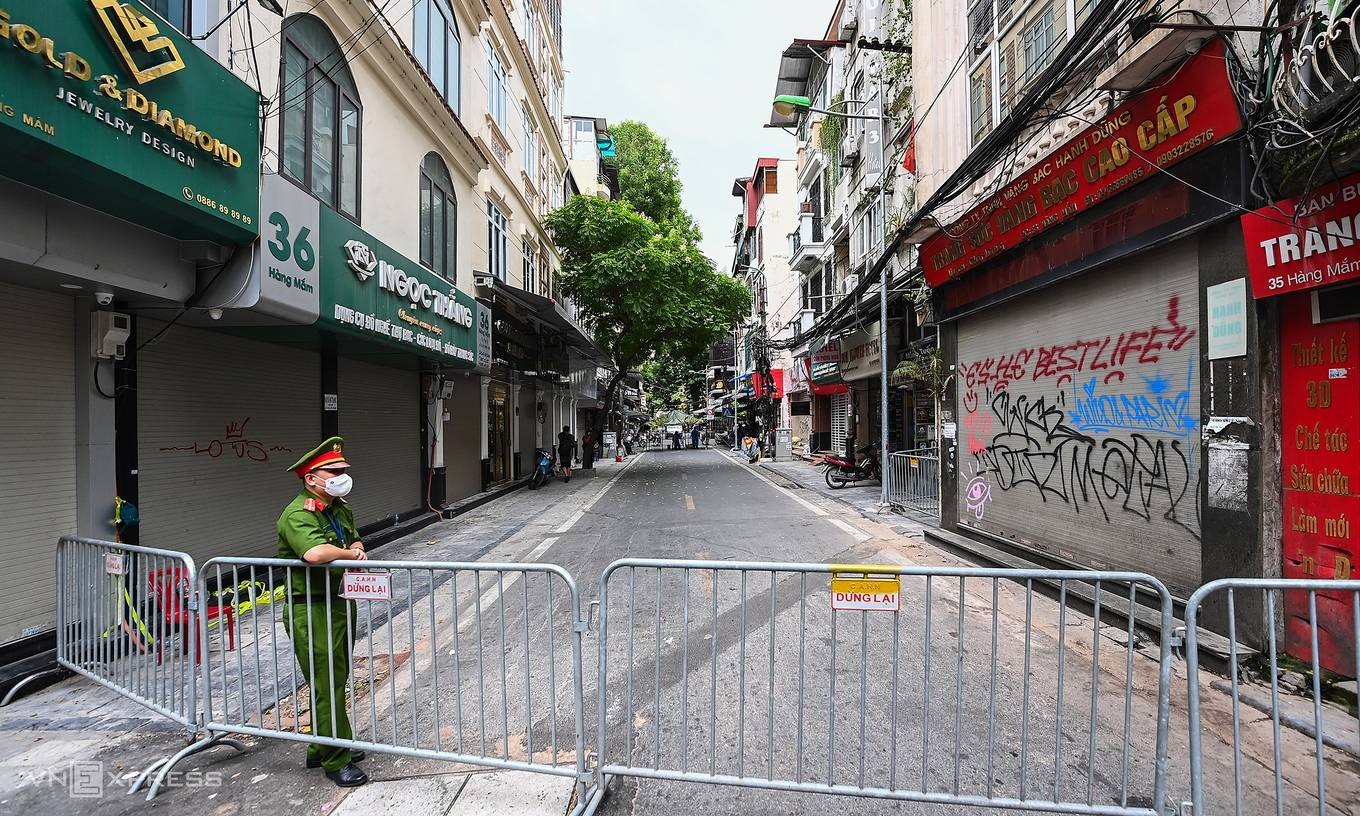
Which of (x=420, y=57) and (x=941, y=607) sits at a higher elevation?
(x=420, y=57)

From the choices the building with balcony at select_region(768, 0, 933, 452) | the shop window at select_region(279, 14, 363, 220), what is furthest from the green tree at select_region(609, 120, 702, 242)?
the shop window at select_region(279, 14, 363, 220)

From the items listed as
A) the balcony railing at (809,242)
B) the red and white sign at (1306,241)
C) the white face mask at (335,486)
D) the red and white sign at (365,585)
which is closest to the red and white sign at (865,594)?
the red and white sign at (365,585)

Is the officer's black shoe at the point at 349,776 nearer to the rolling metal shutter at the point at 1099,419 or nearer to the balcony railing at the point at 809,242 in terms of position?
the rolling metal shutter at the point at 1099,419

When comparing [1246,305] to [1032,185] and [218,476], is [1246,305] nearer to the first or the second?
[1032,185]

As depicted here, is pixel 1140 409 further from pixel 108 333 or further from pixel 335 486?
pixel 108 333

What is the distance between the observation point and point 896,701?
9.78 feet

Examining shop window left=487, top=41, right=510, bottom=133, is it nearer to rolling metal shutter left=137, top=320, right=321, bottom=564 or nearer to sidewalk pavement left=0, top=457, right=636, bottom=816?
rolling metal shutter left=137, top=320, right=321, bottom=564

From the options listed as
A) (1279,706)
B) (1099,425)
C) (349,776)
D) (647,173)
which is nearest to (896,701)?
(1279,706)

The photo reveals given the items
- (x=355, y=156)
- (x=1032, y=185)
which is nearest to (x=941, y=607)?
(x=1032, y=185)

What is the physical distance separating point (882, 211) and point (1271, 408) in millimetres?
12448

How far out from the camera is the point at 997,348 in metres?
7.84

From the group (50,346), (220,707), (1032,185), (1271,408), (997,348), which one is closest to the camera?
(220,707)

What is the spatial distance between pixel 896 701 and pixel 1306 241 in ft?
13.2

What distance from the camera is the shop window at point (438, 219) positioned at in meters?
11.2
